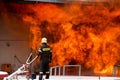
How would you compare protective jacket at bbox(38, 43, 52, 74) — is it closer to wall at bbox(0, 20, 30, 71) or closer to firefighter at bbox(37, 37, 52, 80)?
firefighter at bbox(37, 37, 52, 80)

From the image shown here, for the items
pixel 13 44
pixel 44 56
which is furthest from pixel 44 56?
pixel 13 44

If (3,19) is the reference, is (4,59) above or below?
below

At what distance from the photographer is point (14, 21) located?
2133 cm

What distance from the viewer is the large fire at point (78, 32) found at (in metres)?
21.1

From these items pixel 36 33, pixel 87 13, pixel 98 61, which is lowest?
pixel 98 61

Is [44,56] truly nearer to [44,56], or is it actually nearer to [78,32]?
[44,56]

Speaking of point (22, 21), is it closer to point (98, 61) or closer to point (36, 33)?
point (36, 33)

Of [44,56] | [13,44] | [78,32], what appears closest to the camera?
[44,56]

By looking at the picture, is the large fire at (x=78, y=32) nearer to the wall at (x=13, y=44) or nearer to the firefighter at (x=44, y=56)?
the wall at (x=13, y=44)

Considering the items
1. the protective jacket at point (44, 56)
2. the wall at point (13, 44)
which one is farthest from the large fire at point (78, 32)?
the protective jacket at point (44, 56)

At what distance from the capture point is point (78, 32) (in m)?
21.5

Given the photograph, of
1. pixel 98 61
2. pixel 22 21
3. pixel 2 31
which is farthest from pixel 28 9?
pixel 98 61

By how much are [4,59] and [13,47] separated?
0.95 m

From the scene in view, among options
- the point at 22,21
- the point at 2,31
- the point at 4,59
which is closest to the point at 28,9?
the point at 22,21
